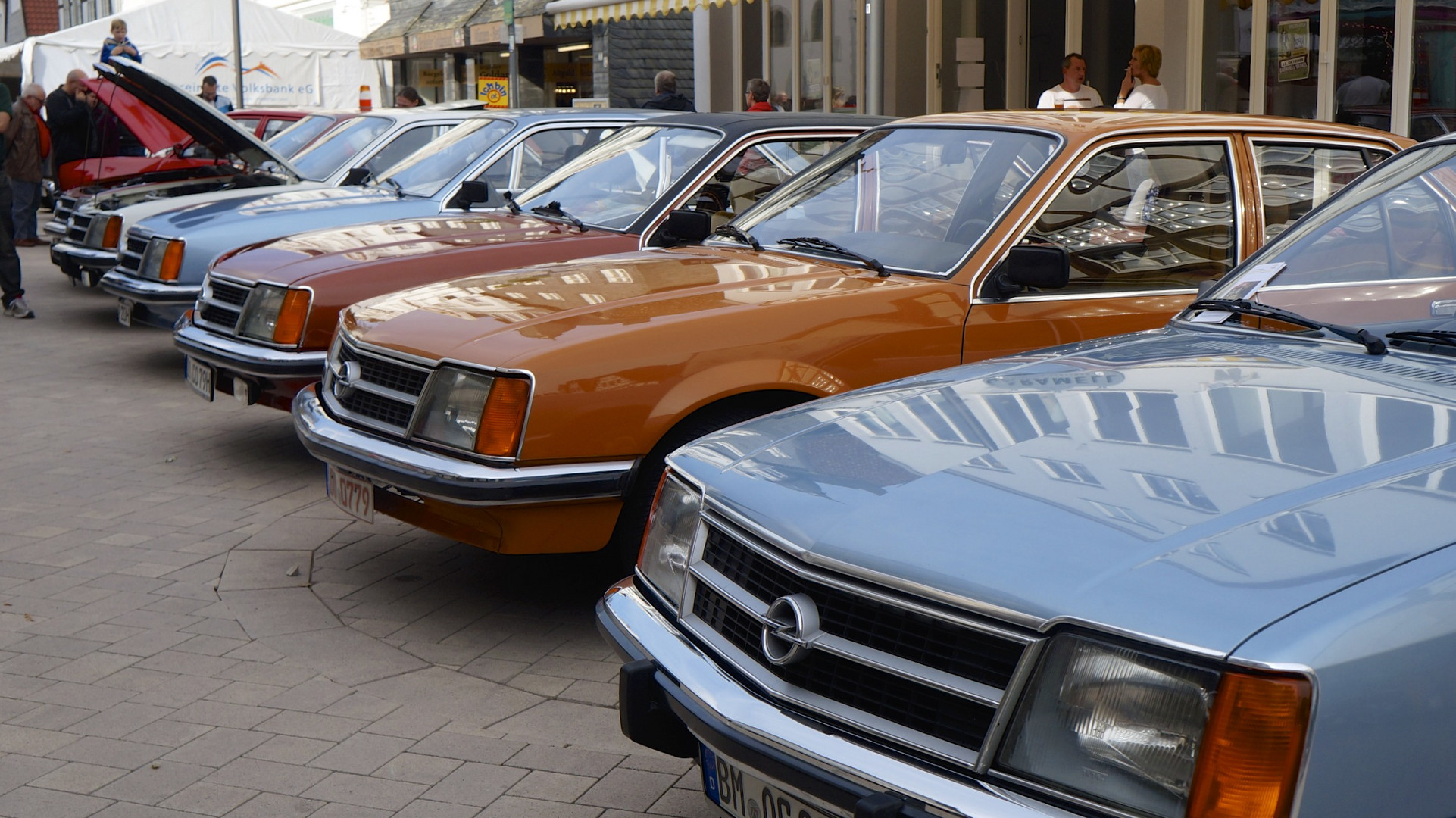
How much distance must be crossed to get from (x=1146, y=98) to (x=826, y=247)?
22.3 ft

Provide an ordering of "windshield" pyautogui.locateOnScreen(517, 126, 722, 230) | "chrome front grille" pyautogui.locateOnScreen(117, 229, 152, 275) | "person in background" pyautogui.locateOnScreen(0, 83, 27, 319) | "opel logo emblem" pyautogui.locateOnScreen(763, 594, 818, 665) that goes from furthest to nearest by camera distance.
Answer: "person in background" pyautogui.locateOnScreen(0, 83, 27, 319), "chrome front grille" pyautogui.locateOnScreen(117, 229, 152, 275), "windshield" pyautogui.locateOnScreen(517, 126, 722, 230), "opel logo emblem" pyautogui.locateOnScreen(763, 594, 818, 665)

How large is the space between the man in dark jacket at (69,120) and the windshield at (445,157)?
8940mm

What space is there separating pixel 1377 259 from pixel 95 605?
433 centimetres

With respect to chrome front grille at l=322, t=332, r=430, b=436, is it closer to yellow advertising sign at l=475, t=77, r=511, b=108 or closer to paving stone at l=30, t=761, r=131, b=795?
paving stone at l=30, t=761, r=131, b=795

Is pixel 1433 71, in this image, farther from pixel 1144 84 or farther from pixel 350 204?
pixel 350 204

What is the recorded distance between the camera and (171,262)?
8.38 m

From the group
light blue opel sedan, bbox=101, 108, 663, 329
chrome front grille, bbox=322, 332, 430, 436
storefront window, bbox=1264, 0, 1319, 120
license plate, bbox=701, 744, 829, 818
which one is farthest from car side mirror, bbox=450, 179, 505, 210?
storefront window, bbox=1264, 0, 1319, 120

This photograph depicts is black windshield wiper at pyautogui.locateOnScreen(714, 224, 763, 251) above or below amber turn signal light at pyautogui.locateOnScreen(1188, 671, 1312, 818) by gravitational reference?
above

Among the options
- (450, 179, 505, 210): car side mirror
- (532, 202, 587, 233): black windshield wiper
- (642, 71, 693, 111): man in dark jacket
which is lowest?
(532, 202, 587, 233): black windshield wiper

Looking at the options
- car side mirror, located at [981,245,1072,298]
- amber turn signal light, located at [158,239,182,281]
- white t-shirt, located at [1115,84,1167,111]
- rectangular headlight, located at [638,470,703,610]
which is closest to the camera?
rectangular headlight, located at [638,470,703,610]

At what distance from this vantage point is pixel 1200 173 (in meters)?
4.89

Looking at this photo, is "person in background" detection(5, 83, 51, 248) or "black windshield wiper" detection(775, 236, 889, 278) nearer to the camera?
"black windshield wiper" detection(775, 236, 889, 278)

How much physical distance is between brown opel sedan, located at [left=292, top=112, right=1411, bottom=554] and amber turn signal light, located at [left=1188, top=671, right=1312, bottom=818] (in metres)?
→ 2.55

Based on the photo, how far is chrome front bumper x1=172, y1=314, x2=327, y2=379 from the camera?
19.9 ft
